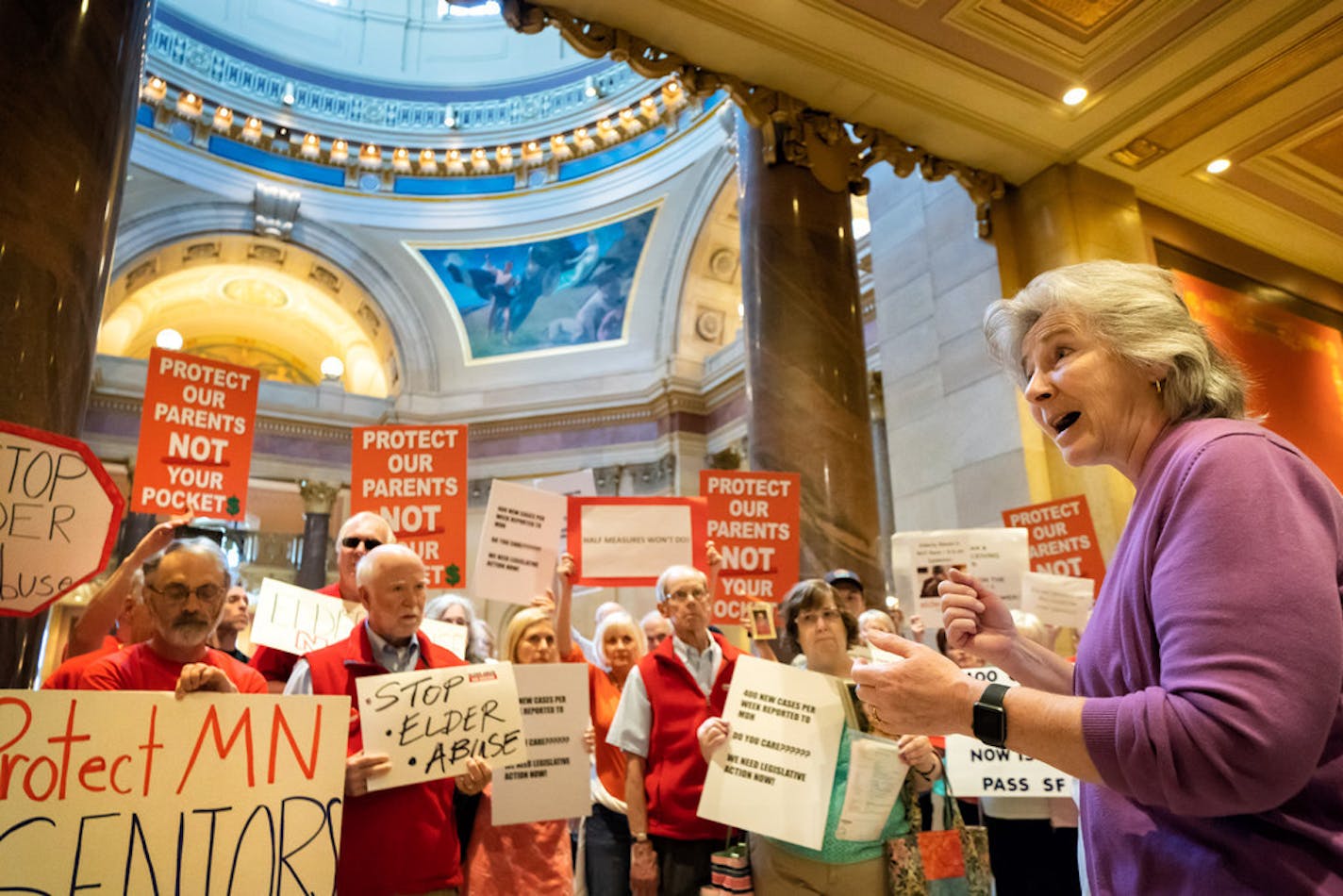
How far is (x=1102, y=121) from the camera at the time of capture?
21.1 ft

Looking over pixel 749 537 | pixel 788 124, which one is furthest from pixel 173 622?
pixel 788 124

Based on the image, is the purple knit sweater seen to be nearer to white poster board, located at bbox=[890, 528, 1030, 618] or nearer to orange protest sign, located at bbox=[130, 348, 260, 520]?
white poster board, located at bbox=[890, 528, 1030, 618]

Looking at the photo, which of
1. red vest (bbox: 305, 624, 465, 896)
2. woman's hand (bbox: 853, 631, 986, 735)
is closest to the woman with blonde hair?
red vest (bbox: 305, 624, 465, 896)

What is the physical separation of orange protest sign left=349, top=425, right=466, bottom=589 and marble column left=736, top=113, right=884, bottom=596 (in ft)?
6.14

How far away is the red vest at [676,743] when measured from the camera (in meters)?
3.36

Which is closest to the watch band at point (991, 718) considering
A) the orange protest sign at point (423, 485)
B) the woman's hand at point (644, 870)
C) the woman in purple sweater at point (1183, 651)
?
the woman in purple sweater at point (1183, 651)

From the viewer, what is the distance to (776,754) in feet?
9.12

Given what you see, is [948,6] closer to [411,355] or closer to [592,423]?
[592,423]

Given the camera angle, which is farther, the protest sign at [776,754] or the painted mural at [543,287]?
the painted mural at [543,287]

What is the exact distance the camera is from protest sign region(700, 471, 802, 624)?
16.3 feet

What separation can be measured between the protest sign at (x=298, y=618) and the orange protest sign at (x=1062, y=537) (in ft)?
13.0

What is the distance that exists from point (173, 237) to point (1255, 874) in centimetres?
1859

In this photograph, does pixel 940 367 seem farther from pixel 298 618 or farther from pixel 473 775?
pixel 473 775

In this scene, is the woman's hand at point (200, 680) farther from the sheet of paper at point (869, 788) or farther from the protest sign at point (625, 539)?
the protest sign at point (625, 539)
